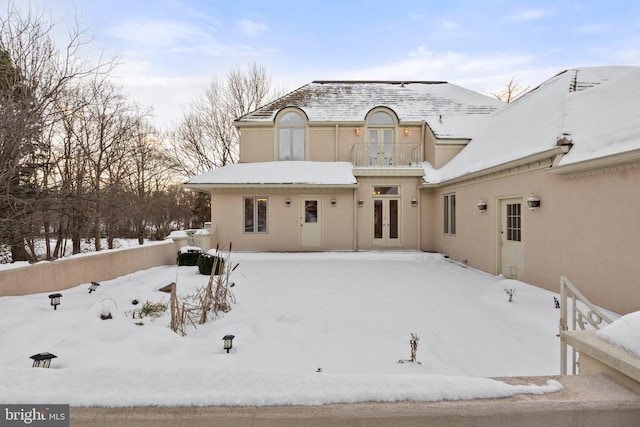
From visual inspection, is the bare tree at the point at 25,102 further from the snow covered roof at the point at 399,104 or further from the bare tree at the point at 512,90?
the bare tree at the point at 512,90

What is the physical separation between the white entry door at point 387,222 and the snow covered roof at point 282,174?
6.11 feet

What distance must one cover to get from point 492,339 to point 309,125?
11.6 metres

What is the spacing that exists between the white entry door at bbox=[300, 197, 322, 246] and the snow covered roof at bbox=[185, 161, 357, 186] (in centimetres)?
107

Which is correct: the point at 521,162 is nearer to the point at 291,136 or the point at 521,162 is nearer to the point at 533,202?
the point at 533,202

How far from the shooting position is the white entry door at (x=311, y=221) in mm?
12758

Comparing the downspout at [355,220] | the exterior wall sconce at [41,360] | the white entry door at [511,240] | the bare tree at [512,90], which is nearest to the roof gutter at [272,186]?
the downspout at [355,220]

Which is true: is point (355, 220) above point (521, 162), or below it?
below

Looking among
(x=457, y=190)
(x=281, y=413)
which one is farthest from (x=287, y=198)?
(x=281, y=413)

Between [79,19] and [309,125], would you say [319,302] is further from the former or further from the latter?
[309,125]

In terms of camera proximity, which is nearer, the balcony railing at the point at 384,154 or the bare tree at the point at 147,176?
the balcony railing at the point at 384,154

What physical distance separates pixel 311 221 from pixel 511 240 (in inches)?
286

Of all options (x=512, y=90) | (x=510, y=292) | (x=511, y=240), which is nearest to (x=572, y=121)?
(x=511, y=240)

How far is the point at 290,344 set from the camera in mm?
4070

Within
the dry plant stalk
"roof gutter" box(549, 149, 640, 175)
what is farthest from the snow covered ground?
"roof gutter" box(549, 149, 640, 175)
